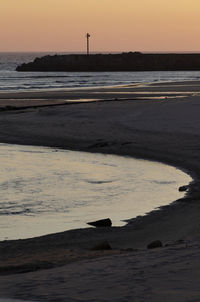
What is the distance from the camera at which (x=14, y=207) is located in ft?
44.4

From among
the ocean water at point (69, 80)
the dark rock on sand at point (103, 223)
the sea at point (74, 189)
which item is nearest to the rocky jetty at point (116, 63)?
the ocean water at point (69, 80)

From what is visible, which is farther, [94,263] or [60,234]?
[60,234]

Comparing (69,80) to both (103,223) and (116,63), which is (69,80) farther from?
(103,223)

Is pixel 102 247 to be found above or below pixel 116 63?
below

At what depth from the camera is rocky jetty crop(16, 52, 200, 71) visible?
484ft

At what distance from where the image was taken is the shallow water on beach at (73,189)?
41.1 feet

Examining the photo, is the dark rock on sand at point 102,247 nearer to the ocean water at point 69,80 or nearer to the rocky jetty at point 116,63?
the ocean water at point 69,80

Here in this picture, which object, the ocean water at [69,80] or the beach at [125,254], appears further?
the ocean water at [69,80]

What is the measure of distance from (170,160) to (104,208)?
6.50 m

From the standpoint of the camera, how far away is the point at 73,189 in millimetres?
15656

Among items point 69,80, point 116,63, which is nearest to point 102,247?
point 69,80

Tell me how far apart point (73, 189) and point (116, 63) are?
443 feet

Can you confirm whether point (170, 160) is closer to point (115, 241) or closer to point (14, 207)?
point (14, 207)

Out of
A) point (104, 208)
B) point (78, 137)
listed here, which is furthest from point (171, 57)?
point (104, 208)
